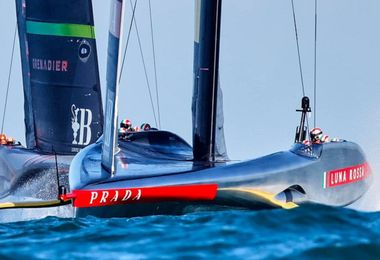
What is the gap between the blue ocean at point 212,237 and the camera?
20.4 ft

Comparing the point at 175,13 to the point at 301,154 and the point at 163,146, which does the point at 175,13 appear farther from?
the point at 301,154

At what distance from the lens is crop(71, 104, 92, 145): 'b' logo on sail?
568 inches

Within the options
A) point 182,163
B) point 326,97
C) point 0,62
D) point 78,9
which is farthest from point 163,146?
point 0,62

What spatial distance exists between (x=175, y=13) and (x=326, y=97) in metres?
2.92

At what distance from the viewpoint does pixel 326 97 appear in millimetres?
20469

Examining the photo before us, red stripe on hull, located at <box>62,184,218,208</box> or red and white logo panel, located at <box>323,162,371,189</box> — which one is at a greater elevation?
red stripe on hull, located at <box>62,184,218,208</box>

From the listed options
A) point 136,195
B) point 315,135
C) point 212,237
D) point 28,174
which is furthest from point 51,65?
point 212,237

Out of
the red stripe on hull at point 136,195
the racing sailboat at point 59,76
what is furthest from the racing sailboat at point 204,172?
the racing sailboat at point 59,76

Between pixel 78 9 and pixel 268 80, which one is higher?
pixel 78 9

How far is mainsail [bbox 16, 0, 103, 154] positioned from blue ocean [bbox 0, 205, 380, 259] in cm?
608

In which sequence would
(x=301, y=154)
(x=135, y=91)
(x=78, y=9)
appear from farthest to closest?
(x=135, y=91)
(x=78, y=9)
(x=301, y=154)

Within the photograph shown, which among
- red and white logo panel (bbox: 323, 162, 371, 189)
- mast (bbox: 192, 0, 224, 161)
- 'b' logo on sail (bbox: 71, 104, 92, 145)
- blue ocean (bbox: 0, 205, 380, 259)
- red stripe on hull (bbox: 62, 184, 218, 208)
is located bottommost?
'b' logo on sail (bbox: 71, 104, 92, 145)

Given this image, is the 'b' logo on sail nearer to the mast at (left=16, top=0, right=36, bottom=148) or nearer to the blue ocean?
the mast at (left=16, top=0, right=36, bottom=148)

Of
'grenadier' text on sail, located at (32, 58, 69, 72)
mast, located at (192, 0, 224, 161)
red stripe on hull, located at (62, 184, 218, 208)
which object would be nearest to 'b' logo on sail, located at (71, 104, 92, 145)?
'grenadier' text on sail, located at (32, 58, 69, 72)
